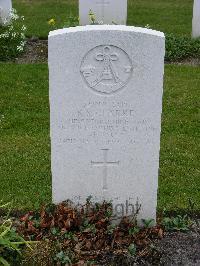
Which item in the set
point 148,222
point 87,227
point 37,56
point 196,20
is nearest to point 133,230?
point 148,222

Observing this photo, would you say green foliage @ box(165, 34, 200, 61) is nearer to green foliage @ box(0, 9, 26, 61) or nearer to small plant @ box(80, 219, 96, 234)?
green foliage @ box(0, 9, 26, 61)

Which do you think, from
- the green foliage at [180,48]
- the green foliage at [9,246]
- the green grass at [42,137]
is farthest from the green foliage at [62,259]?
the green foliage at [180,48]

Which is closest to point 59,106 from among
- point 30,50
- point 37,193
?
point 37,193

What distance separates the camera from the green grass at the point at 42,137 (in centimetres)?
572

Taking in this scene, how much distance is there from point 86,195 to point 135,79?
1078mm

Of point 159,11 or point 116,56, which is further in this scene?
point 159,11

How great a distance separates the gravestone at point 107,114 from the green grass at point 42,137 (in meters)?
0.67

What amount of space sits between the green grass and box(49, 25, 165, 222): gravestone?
2.21 feet

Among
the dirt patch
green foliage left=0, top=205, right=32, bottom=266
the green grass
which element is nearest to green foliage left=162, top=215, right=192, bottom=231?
the green grass

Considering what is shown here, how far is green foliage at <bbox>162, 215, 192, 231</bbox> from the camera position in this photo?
4.89 meters

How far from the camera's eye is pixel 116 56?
4.39 metres

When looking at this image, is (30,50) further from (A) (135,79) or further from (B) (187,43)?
(A) (135,79)

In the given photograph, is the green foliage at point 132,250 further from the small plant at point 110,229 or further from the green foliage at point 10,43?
the green foliage at point 10,43

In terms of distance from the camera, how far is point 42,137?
6902 millimetres
